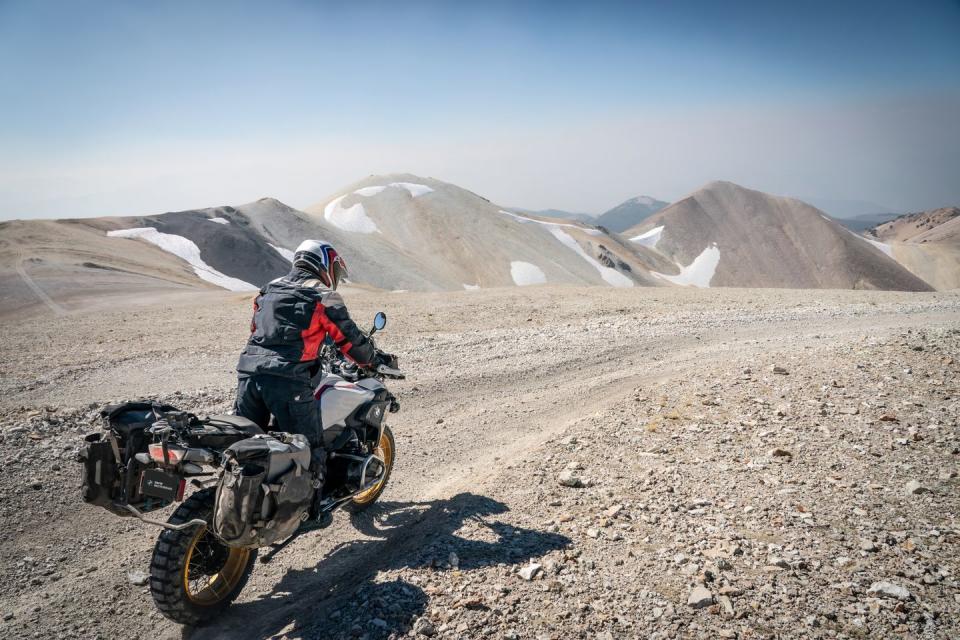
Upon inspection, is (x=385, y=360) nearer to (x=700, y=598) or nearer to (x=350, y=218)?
(x=700, y=598)

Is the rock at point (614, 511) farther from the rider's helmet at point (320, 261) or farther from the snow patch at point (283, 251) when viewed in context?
the snow patch at point (283, 251)

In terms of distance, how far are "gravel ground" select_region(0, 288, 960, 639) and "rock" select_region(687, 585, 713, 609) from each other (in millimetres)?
32

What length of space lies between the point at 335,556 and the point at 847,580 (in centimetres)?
447

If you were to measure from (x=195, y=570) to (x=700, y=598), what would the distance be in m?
3.90

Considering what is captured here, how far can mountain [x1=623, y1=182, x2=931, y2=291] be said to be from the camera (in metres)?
114

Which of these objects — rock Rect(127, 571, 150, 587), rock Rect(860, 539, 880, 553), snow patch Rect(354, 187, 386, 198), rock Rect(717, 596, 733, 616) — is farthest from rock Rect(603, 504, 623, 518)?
snow patch Rect(354, 187, 386, 198)

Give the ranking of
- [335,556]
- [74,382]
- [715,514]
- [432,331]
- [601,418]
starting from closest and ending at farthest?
[715,514], [335,556], [601,418], [74,382], [432,331]

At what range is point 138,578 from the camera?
5.34 metres

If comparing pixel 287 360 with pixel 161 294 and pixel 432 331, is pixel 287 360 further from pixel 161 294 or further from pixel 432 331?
pixel 161 294

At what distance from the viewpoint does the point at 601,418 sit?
8.17m

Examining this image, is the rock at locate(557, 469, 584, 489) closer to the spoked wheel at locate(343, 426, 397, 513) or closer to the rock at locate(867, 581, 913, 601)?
the spoked wheel at locate(343, 426, 397, 513)

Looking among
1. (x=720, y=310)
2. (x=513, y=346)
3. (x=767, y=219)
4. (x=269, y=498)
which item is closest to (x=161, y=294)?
(x=513, y=346)

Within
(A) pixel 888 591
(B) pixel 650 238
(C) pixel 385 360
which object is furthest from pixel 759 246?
(A) pixel 888 591

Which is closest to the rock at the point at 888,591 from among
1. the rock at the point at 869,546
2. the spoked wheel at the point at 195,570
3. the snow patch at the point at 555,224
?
the rock at the point at 869,546
